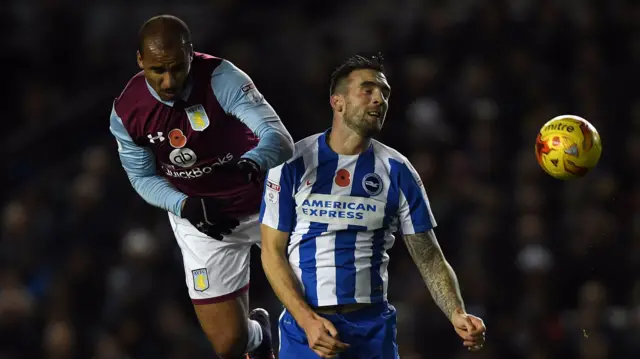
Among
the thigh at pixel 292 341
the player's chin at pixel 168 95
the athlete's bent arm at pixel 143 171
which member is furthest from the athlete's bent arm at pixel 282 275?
the player's chin at pixel 168 95

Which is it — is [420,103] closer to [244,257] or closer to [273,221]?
[244,257]

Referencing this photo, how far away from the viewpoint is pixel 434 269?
5.54 meters

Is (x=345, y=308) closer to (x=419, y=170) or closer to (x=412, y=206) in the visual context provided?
(x=412, y=206)

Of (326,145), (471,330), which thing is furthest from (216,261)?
(471,330)

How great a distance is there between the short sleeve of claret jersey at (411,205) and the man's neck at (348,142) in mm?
189

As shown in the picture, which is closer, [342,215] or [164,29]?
[342,215]

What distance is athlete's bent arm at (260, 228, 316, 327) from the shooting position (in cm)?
532

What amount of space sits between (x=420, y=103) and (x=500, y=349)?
96.0 inches

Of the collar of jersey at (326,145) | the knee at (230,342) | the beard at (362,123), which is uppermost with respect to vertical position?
the beard at (362,123)

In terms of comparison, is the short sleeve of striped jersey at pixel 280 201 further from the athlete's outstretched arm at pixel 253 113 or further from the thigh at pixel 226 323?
the thigh at pixel 226 323

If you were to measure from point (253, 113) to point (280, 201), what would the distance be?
1.91 ft

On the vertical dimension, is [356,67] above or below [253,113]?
above

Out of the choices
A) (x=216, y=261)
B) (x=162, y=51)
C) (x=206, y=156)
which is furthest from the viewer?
(x=216, y=261)

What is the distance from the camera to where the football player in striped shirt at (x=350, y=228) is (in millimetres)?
5461
